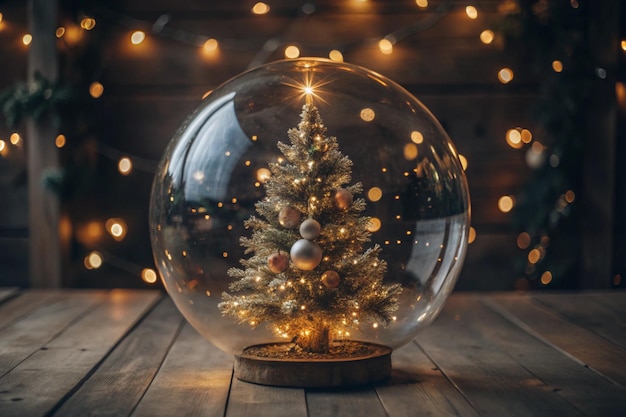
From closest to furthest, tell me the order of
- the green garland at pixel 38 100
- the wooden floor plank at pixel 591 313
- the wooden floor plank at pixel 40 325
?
the wooden floor plank at pixel 40 325, the wooden floor plank at pixel 591 313, the green garland at pixel 38 100

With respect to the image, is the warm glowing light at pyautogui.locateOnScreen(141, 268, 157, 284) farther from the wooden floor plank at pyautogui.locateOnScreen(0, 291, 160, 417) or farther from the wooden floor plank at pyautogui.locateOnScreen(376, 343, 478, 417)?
the wooden floor plank at pyautogui.locateOnScreen(376, 343, 478, 417)

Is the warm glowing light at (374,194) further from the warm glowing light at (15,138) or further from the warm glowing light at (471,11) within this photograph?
the warm glowing light at (15,138)

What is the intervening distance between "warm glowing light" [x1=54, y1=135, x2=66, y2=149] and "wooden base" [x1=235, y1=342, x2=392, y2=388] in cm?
180

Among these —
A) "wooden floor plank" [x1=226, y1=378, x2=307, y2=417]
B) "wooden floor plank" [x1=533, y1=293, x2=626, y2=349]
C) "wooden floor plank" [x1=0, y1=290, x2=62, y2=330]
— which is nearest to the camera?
"wooden floor plank" [x1=226, y1=378, x2=307, y2=417]

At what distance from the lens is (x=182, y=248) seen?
2004 mm

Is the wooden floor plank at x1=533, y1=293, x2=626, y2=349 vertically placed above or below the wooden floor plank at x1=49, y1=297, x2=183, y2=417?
above

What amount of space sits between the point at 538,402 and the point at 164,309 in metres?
1.55

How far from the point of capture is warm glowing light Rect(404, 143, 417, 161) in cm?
201

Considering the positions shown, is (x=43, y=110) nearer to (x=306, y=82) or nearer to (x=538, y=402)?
(x=306, y=82)

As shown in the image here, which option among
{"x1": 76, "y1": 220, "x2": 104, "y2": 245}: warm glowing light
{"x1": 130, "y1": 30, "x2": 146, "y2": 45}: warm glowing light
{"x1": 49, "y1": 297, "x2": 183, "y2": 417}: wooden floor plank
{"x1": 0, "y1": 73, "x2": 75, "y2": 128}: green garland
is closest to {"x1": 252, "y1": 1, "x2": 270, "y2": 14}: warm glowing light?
{"x1": 130, "y1": 30, "x2": 146, "y2": 45}: warm glowing light

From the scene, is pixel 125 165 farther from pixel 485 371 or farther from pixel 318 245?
pixel 485 371

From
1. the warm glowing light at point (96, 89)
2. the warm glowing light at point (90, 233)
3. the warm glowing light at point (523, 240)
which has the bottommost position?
the warm glowing light at point (523, 240)

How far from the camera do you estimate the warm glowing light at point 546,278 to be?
139 inches

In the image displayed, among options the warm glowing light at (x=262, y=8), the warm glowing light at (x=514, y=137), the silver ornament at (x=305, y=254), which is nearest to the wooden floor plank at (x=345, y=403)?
the silver ornament at (x=305, y=254)
